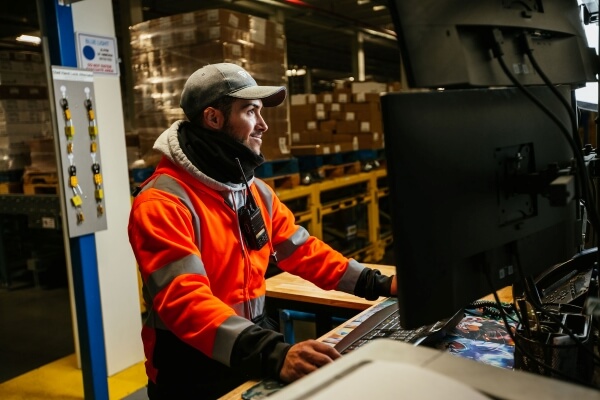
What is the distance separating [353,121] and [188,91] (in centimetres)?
529

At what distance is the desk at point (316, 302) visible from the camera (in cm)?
234

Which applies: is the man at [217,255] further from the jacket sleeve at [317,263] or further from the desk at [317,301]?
the desk at [317,301]

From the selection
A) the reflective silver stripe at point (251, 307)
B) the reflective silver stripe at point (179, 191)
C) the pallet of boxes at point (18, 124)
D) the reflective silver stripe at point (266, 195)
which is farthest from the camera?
the pallet of boxes at point (18, 124)

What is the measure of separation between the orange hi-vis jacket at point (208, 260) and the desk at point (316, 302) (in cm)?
22

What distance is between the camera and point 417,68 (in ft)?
3.06

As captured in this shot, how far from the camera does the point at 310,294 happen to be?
2451 mm

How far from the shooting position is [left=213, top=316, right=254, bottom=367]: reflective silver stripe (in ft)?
4.84

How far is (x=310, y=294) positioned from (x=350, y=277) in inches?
16.3

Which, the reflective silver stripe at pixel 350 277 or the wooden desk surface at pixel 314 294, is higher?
the reflective silver stripe at pixel 350 277

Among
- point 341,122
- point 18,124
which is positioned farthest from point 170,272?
point 341,122

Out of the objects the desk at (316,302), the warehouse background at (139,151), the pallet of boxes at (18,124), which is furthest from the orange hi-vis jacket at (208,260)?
the pallet of boxes at (18,124)

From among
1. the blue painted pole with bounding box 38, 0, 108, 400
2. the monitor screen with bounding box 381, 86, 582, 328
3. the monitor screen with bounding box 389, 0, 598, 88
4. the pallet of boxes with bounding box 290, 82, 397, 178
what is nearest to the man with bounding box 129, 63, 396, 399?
the monitor screen with bounding box 381, 86, 582, 328

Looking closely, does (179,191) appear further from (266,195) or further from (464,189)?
(464,189)

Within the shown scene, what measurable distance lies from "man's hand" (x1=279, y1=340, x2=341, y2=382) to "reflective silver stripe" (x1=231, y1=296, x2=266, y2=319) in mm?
492
